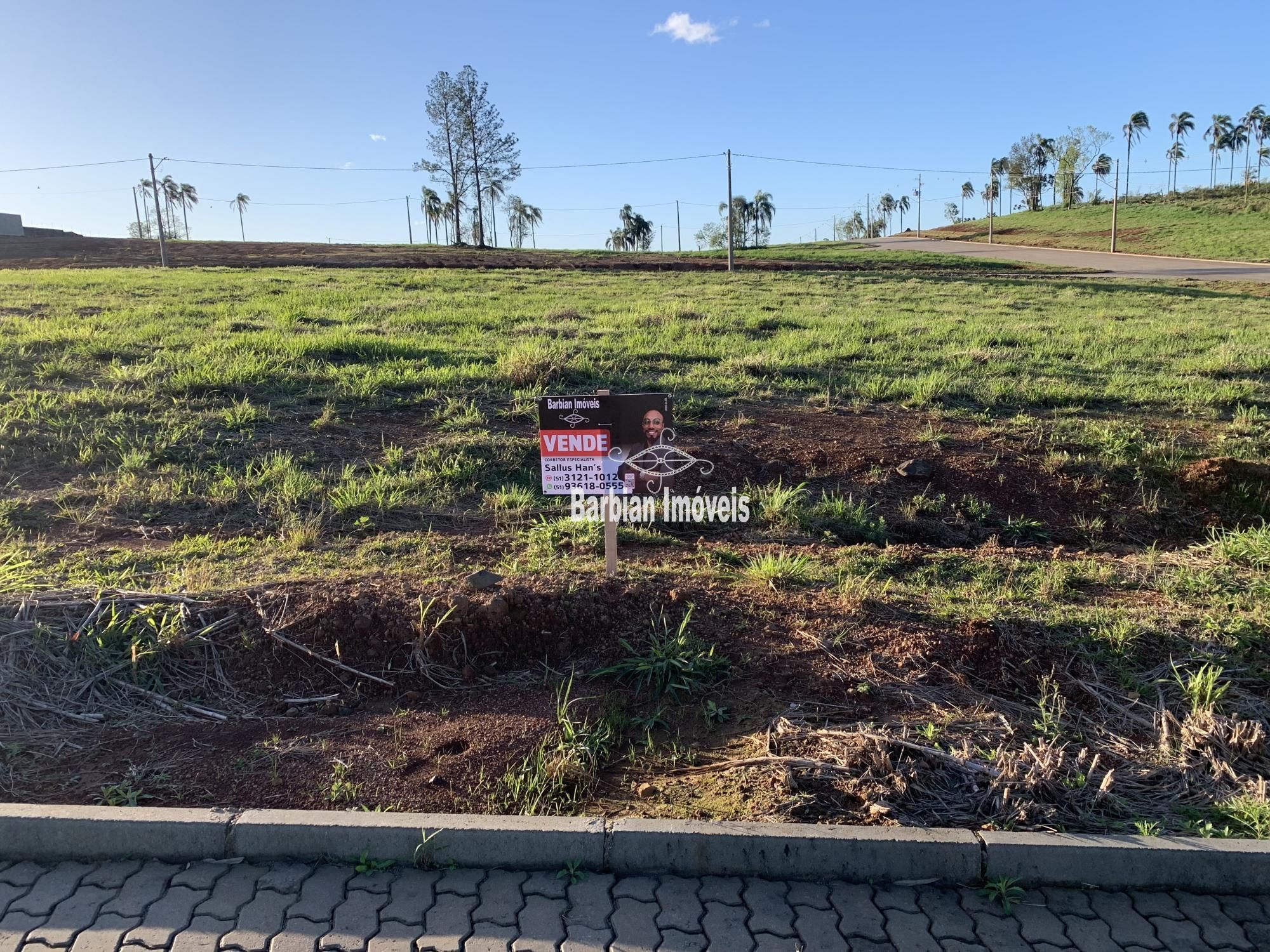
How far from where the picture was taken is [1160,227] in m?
56.3

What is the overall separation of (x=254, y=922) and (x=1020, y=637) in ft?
10.8

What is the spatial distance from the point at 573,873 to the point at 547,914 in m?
0.18

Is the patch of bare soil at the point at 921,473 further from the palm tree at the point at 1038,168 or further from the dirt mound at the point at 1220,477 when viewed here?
the palm tree at the point at 1038,168

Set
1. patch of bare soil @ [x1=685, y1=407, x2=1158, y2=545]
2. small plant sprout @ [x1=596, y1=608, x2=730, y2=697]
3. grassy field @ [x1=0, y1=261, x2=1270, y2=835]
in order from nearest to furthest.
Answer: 1. grassy field @ [x1=0, y1=261, x2=1270, y2=835]
2. small plant sprout @ [x1=596, y1=608, x2=730, y2=697]
3. patch of bare soil @ [x1=685, y1=407, x2=1158, y2=545]

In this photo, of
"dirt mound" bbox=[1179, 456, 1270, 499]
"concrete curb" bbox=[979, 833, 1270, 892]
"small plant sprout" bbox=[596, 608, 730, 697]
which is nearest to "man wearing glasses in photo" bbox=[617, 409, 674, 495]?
"small plant sprout" bbox=[596, 608, 730, 697]

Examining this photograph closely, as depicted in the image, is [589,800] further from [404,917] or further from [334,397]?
[334,397]

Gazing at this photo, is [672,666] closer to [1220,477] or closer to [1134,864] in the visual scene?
[1134,864]

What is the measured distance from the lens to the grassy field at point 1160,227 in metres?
47.3

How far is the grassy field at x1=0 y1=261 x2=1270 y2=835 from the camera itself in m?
3.05

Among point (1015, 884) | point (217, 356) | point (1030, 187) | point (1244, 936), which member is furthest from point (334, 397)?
point (1030, 187)

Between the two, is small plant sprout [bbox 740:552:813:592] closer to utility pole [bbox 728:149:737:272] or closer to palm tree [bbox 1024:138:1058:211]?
utility pole [bbox 728:149:737:272]

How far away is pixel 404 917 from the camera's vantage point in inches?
96.1

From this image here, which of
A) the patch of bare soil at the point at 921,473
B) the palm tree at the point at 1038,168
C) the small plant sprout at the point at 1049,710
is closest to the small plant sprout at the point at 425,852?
the small plant sprout at the point at 1049,710

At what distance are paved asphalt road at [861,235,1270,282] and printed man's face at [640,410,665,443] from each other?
3361 cm
